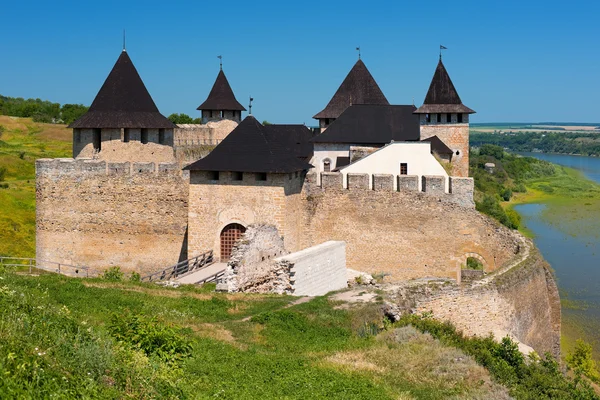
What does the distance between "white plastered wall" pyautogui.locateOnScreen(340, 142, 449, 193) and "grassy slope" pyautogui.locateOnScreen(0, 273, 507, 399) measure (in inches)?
232

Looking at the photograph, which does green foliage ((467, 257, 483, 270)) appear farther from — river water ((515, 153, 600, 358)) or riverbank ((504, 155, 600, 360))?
river water ((515, 153, 600, 358))

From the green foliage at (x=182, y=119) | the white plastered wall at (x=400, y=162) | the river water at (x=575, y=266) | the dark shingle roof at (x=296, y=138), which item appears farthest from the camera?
the green foliage at (x=182, y=119)

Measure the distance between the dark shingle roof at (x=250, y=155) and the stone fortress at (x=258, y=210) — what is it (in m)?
0.03

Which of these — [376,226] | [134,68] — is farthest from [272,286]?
[134,68]

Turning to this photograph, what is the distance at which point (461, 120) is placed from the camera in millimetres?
23453

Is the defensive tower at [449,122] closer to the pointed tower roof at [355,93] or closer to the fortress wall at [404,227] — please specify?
the pointed tower roof at [355,93]

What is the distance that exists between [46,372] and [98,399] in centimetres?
43

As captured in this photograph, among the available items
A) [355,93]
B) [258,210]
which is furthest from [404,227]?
[355,93]

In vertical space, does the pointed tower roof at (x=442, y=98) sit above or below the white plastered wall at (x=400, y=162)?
above

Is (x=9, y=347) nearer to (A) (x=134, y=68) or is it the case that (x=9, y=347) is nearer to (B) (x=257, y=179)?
(B) (x=257, y=179)

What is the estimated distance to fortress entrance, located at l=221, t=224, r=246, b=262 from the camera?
599 inches

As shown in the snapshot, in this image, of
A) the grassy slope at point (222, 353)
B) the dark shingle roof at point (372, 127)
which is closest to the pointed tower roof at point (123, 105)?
the dark shingle roof at point (372, 127)

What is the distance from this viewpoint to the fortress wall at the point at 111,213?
16.7 m

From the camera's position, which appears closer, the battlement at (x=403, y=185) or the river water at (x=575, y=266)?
the battlement at (x=403, y=185)
